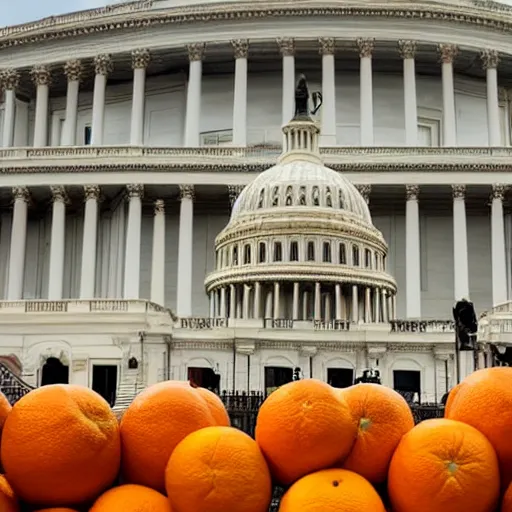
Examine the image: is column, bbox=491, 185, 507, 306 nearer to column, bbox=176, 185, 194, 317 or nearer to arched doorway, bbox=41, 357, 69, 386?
column, bbox=176, 185, 194, 317

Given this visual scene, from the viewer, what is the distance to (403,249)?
68000 mm

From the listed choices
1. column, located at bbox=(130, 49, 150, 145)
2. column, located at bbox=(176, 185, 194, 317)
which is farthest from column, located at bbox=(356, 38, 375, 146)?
column, located at bbox=(130, 49, 150, 145)

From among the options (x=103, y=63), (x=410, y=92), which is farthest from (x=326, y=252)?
(x=103, y=63)

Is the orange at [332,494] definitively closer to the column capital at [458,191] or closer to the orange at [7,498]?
the orange at [7,498]

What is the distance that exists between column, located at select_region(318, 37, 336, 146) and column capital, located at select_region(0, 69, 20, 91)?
27.0m

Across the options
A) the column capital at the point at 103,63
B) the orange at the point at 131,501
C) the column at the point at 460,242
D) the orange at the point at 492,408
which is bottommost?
the orange at the point at 131,501

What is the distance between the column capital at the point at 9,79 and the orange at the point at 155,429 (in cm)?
7682

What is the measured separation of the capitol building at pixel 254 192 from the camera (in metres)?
44.4

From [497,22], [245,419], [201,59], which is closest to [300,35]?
[201,59]

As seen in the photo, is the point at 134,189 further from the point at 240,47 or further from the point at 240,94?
the point at 240,47

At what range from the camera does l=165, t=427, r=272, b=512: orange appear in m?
5.18

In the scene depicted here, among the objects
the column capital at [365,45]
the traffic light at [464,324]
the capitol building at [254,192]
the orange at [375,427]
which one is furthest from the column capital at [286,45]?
the orange at [375,427]

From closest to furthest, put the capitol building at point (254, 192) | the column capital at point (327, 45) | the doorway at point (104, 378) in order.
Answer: the doorway at point (104, 378) → the capitol building at point (254, 192) → the column capital at point (327, 45)

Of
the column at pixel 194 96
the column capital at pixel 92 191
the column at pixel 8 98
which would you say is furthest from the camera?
the column at pixel 8 98
